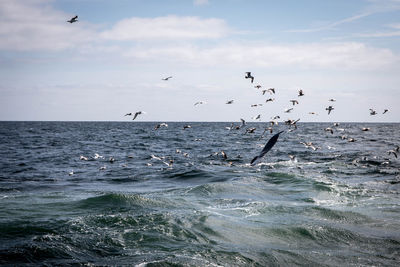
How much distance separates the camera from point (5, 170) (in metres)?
26.1

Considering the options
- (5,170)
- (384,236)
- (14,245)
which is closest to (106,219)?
(14,245)

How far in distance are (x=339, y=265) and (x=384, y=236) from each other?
10.0 ft

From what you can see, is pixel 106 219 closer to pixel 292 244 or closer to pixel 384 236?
pixel 292 244

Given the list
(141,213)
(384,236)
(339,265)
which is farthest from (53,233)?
(384,236)

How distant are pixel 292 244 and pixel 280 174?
42.2ft

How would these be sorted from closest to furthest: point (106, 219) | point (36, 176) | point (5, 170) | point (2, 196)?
point (106, 219) → point (2, 196) → point (36, 176) → point (5, 170)

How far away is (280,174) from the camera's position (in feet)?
80.3

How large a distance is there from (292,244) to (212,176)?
12774 mm

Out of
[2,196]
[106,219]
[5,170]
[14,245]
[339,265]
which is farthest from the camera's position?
[5,170]

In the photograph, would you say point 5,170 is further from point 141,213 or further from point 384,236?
point 384,236

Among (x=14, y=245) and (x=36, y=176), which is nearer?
(x=14, y=245)

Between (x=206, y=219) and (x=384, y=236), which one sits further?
(x=206, y=219)

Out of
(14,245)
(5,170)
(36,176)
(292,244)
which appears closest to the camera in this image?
(14,245)

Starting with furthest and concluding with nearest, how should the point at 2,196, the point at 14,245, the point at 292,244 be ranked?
the point at 2,196 < the point at 292,244 < the point at 14,245
